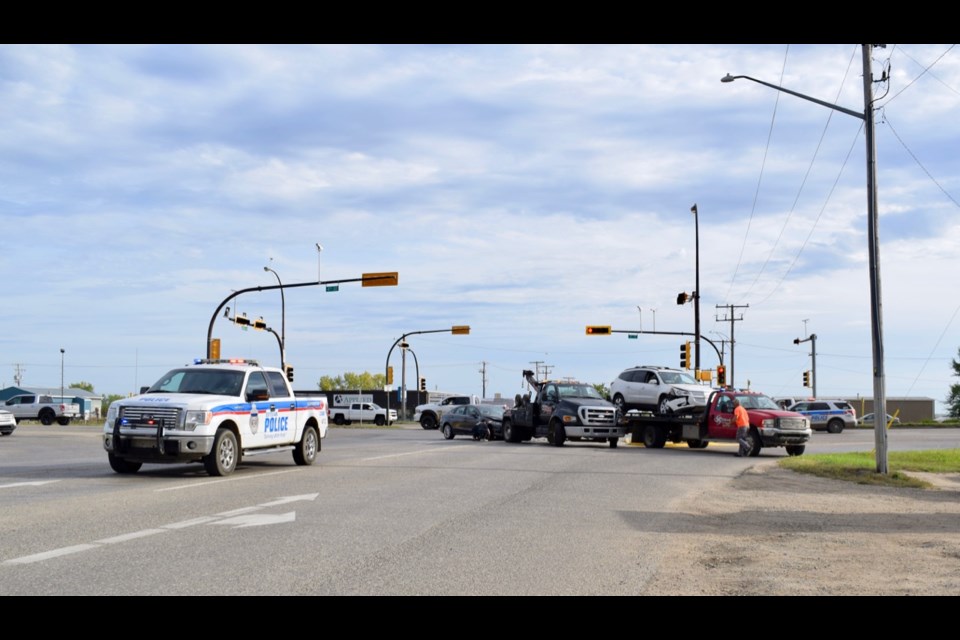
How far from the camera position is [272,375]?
1931 cm

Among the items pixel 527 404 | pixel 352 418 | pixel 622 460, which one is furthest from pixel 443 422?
pixel 352 418

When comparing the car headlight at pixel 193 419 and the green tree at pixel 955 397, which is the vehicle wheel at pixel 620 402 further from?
the green tree at pixel 955 397

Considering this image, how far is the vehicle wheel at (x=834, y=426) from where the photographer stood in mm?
→ 55281

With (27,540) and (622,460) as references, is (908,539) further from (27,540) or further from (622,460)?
(622,460)

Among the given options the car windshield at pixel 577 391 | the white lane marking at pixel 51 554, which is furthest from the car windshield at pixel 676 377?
the white lane marking at pixel 51 554

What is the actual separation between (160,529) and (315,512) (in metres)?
2.21

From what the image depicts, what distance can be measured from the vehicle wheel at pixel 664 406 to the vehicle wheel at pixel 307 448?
1580 cm

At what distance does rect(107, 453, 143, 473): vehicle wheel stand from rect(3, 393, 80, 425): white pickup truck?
162 ft

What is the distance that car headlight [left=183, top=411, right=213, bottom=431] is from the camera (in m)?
16.4

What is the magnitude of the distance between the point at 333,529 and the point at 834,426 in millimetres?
50060

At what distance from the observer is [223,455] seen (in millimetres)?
17156

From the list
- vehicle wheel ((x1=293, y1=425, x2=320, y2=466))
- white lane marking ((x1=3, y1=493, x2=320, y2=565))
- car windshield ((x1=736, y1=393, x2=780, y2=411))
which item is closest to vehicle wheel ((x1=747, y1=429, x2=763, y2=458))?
car windshield ((x1=736, y1=393, x2=780, y2=411))

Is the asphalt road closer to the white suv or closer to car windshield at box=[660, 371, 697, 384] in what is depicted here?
the white suv

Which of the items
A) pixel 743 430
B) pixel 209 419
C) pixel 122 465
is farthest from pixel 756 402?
pixel 122 465
